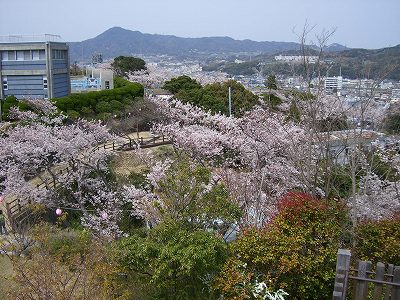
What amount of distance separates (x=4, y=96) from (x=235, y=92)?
1395 centimetres

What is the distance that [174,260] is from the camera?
596cm

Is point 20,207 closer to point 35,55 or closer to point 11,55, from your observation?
point 35,55

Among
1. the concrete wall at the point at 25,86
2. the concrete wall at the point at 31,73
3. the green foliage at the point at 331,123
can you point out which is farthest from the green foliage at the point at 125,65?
the green foliage at the point at 331,123

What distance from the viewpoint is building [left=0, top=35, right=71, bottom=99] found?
872 inches

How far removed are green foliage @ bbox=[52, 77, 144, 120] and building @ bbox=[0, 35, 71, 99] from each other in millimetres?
1152

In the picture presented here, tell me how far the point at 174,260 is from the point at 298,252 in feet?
6.35

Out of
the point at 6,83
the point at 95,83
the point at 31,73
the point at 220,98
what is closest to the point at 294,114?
the point at 220,98

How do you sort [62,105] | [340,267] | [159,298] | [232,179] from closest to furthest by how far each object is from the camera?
[340,267] < [159,298] < [232,179] < [62,105]

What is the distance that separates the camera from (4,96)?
22.9 metres

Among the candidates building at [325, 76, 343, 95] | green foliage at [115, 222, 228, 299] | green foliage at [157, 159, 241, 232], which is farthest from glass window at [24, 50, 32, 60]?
green foliage at [115, 222, 228, 299]

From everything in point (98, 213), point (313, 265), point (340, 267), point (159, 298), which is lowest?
point (98, 213)

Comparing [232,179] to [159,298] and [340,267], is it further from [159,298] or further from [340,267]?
[340,267]

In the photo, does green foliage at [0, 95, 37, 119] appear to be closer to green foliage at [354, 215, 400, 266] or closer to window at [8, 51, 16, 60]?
window at [8, 51, 16, 60]

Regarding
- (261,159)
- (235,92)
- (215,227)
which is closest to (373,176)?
(261,159)
